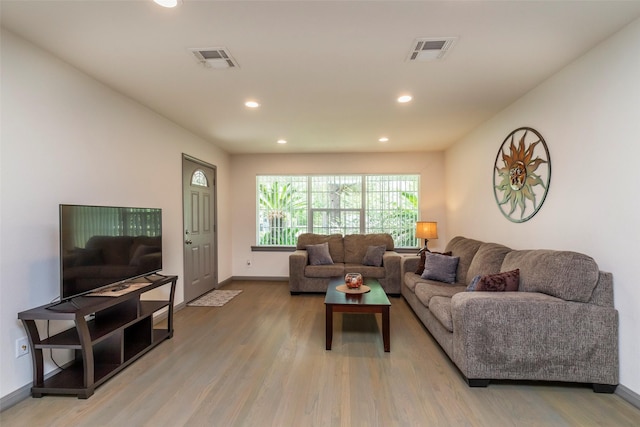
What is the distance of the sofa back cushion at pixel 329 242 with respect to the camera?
5.00 m

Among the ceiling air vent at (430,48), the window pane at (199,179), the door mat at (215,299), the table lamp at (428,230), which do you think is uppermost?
the ceiling air vent at (430,48)

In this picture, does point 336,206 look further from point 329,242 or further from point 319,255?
point 319,255

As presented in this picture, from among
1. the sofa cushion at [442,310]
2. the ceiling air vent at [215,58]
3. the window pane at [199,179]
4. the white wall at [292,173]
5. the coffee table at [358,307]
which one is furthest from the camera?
the white wall at [292,173]

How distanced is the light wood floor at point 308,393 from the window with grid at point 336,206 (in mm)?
2692

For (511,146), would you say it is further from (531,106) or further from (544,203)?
(544,203)

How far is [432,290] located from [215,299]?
3.00m

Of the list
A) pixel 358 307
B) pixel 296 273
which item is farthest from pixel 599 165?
pixel 296 273

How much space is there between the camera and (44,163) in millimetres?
2090

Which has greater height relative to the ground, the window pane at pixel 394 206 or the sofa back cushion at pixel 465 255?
the window pane at pixel 394 206

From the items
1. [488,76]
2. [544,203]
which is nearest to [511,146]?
[544,203]

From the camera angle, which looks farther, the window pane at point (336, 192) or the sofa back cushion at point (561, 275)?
the window pane at point (336, 192)

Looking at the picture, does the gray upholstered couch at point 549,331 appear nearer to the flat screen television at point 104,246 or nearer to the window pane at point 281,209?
the flat screen television at point 104,246

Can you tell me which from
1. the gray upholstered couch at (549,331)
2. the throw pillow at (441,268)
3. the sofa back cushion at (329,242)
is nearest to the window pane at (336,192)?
the sofa back cushion at (329,242)

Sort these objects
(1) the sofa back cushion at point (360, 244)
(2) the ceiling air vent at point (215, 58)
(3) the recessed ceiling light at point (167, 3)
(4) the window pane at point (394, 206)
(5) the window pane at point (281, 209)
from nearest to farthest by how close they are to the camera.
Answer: (3) the recessed ceiling light at point (167, 3) < (2) the ceiling air vent at point (215, 58) < (1) the sofa back cushion at point (360, 244) < (4) the window pane at point (394, 206) < (5) the window pane at point (281, 209)
